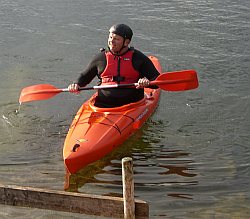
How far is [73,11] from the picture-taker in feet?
45.8

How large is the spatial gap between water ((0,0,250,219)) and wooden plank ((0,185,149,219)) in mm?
1367

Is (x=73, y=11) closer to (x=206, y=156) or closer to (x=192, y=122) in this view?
(x=192, y=122)

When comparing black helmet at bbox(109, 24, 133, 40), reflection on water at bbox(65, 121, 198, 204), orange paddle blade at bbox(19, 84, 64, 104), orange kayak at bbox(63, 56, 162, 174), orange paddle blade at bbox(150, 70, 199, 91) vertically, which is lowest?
reflection on water at bbox(65, 121, 198, 204)

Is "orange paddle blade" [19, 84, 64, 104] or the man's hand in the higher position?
the man's hand

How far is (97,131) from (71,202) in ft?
8.13

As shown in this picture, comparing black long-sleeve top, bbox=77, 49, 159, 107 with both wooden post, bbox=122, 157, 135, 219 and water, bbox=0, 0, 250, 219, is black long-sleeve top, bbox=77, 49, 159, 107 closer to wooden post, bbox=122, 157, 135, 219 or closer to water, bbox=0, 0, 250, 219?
water, bbox=0, 0, 250, 219

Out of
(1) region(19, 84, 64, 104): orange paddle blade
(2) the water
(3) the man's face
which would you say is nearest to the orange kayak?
(2) the water

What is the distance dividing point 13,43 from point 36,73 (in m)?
1.89

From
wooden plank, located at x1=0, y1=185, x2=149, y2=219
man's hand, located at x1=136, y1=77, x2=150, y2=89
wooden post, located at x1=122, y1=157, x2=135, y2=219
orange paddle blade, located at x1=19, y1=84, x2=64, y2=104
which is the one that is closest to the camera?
wooden post, located at x1=122, y1=157, x2=135, y2=219

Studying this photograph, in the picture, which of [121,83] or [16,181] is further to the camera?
[121,83]

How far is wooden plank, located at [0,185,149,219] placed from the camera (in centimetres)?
454

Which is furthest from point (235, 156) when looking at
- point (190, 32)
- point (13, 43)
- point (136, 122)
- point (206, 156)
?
point (13, 43)

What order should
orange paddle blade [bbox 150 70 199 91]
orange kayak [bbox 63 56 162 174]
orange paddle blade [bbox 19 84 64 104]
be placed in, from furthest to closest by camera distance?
orange paddle blade [bbox 19 84 64 104]
orange paddle blade [bbox 150 70 199 91]
orange kayak [bbox 63 56 162 174]

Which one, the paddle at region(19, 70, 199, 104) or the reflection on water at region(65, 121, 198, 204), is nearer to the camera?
the reflection on water at region(65, 121, 198, 204)
